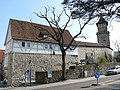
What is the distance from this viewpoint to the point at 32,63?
46062 millimetres

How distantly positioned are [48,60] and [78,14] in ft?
128

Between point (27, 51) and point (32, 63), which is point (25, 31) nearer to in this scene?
point (27, 51)

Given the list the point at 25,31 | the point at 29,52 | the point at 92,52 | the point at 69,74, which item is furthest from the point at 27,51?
the point at 92,52

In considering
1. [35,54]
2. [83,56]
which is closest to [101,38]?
[83,56]

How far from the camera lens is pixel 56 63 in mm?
51062

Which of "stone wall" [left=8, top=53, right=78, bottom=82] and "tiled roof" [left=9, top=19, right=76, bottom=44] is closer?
"stone wall" [left=8, top=53, right=78, bottom=82]

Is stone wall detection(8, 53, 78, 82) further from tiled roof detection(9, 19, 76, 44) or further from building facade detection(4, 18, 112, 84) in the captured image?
tiled roof detection(9, 19, 76, 44)

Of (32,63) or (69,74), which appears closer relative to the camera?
(69,74)

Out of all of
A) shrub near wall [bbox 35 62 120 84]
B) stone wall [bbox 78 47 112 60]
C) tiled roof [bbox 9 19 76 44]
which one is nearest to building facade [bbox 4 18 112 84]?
tiled roof [bbox 9 19 76 44]

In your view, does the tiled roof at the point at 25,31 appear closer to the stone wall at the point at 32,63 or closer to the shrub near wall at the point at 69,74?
the stone wall at the point at 32,63

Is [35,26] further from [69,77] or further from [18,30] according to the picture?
[69,77]

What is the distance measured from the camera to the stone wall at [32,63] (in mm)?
42969

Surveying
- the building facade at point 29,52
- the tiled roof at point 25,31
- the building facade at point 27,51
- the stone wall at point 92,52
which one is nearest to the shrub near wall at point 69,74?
the building facade at point 27,51

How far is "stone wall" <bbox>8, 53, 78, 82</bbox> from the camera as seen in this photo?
43.0m
